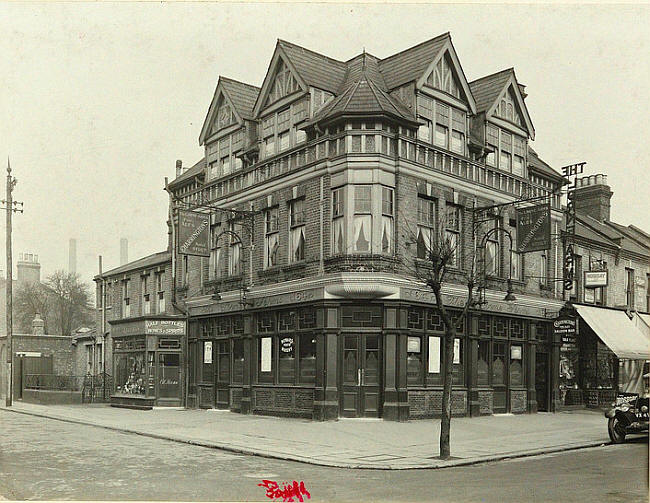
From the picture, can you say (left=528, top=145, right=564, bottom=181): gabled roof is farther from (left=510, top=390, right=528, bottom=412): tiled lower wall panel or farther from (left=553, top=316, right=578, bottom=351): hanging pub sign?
(left=510, top=390, right=528, bottom=412): tiled lower wall panel

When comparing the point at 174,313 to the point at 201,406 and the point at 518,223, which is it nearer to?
the point at 201,406

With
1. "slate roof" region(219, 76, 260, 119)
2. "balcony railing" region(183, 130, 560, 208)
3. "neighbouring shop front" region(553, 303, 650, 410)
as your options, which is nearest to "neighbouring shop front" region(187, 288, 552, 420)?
"neighbouring shop front" region(553, 303, 650, 410)

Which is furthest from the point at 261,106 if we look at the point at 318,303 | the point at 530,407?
the point at 530,407

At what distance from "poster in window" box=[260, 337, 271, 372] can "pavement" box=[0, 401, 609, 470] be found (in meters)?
1.68

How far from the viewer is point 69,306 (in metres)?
60.9

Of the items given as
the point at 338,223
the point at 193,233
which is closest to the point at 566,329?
the point at 338,223

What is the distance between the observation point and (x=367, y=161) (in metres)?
22.6

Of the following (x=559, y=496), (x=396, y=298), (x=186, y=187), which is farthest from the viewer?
(x=186, y=187)

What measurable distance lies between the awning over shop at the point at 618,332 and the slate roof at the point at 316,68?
1312 centimetres

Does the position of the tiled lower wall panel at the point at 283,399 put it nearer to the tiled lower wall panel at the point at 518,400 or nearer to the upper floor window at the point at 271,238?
the upper floor window at the point at 271,238

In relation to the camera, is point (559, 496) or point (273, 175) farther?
point (273, 175)

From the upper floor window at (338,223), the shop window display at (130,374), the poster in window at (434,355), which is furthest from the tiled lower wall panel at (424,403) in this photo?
the shop window display at (130,374)

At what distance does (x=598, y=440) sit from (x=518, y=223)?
883 cm

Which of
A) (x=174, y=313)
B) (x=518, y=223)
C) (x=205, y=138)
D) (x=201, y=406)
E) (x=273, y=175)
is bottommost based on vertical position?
(x=201, y=406)
